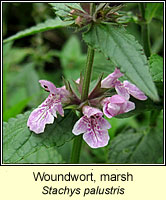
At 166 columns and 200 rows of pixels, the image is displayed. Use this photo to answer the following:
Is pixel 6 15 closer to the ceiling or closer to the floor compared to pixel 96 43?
closer to the ceiling

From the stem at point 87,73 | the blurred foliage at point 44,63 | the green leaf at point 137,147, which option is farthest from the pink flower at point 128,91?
the green leaf at point 137,147

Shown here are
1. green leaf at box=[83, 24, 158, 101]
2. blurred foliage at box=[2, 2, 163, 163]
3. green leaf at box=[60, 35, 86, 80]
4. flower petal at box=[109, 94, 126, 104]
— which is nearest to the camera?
green leaf at box=[83, 24, 158, 101]

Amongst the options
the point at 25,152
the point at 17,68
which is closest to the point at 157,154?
the point at 25,152

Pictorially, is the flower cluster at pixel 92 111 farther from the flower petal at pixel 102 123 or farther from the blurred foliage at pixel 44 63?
the blurred foliage at pixel 44 63

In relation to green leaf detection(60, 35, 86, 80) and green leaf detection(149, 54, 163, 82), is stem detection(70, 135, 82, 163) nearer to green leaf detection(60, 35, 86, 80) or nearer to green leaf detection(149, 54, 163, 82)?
green leaf detection(149, 54, 163, 82)

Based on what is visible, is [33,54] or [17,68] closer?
[33,54]

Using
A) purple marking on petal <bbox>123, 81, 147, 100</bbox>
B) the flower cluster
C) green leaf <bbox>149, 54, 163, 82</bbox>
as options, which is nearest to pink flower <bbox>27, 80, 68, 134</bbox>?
the flower cluster

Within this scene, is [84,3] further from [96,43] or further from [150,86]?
[150,86]
